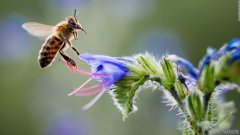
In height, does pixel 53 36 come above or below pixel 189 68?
above

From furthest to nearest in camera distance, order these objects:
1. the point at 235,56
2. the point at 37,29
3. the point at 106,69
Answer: the point at 37,29 < the point at 106,69 < the point at 235,56

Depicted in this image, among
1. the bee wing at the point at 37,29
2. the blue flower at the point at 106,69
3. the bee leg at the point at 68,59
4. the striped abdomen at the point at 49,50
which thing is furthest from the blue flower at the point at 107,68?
the bee wing at the point at 37,29

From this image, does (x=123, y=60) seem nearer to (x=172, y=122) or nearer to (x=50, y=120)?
(x=172, y=122)

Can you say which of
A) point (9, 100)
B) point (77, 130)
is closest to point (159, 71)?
point (77, 130)

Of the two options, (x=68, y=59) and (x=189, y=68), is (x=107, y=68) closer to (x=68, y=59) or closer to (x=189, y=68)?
(x=189, y=68)

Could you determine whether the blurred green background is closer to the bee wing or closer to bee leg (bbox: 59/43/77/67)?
the bee wing

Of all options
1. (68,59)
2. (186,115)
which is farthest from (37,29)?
(186,115)
